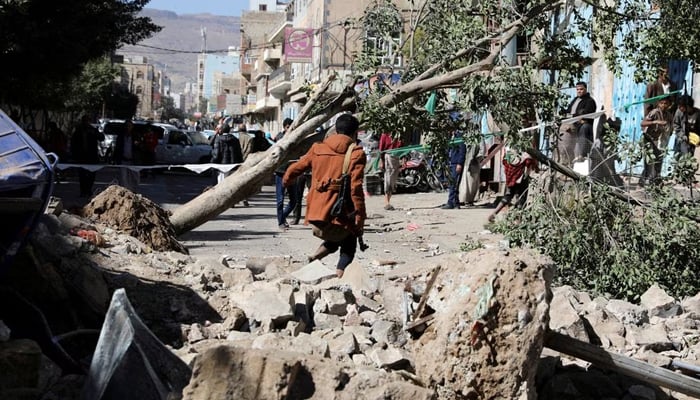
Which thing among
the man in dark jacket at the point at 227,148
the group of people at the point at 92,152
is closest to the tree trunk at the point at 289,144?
the group of people at the point at 92,152

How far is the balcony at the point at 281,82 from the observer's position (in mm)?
74875

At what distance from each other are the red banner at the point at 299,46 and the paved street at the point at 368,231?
26582 millimetres

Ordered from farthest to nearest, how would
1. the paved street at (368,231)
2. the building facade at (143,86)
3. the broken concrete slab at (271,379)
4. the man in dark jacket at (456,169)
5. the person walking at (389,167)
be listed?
the building facade at (143,86) < the person walking at (389,167) < the man in dark jacket at (456,169) < the paved street at (368,231) < the broken concrete slab at (271,379)

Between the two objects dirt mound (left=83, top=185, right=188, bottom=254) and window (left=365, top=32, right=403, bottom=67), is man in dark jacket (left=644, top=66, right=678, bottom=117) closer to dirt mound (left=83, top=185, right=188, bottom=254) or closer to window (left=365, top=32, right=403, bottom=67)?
window (left=365, top=32, right=403, bottom=67)

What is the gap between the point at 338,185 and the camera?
909cm

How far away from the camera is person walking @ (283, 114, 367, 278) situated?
29.7 feet

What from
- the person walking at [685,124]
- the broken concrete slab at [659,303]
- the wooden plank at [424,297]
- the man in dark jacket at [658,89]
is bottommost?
the broken concrete slab at [659,303]

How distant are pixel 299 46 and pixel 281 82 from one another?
25698 mm

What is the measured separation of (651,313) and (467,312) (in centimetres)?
329

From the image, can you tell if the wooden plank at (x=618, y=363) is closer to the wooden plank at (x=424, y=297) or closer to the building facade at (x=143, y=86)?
the wooden plank at (x=424, y=297)

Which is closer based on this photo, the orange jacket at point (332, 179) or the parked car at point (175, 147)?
the orange jacket at point (332, 179)

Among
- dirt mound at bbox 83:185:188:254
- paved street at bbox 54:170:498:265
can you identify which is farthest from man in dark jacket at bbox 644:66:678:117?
dirt mound at bbox 83:185:188:254

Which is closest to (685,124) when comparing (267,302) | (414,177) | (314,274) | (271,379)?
(314,274)

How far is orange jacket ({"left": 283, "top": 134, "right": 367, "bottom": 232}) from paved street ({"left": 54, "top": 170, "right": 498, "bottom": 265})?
8.41ft
